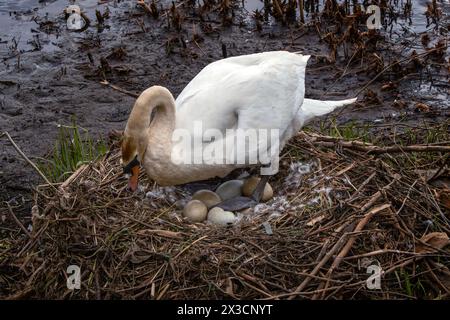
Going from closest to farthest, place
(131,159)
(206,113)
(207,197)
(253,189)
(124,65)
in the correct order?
(131,159), (206,113), (207,197), (253,189), (124,65)

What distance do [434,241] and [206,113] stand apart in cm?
184

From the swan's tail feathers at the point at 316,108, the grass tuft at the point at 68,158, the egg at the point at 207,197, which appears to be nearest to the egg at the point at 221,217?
the egg at the point at 207,197

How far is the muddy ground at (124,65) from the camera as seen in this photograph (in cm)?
803

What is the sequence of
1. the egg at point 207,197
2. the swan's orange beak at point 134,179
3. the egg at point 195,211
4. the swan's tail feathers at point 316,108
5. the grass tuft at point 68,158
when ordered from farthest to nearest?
1. the grass tuft at point 68,158
2. the swan's tail feathers at point 316,108
3. the egg at point 207,197
4. the egg at point 195,211
5. the swan's orange beak at point 134,179

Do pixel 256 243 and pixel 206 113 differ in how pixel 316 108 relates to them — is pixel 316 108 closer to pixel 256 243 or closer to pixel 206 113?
pixel 206 113

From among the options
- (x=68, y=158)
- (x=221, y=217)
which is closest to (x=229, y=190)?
(x=221, y=217)

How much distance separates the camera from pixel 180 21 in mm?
9859

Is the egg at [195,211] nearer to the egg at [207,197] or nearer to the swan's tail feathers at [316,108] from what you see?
the egg at [207,197]

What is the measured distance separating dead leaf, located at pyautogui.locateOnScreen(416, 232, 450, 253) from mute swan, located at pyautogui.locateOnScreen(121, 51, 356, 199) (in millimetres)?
1324

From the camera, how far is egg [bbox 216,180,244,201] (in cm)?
610

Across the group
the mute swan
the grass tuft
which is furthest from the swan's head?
the grass tuft

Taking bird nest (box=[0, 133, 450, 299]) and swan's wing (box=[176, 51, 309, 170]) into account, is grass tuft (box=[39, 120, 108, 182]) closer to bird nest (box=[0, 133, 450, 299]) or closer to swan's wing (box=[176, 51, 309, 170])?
bird nest (box=[0, 133, 450, 299])

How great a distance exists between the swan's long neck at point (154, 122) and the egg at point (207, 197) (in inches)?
22.2

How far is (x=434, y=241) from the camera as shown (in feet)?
17.2
